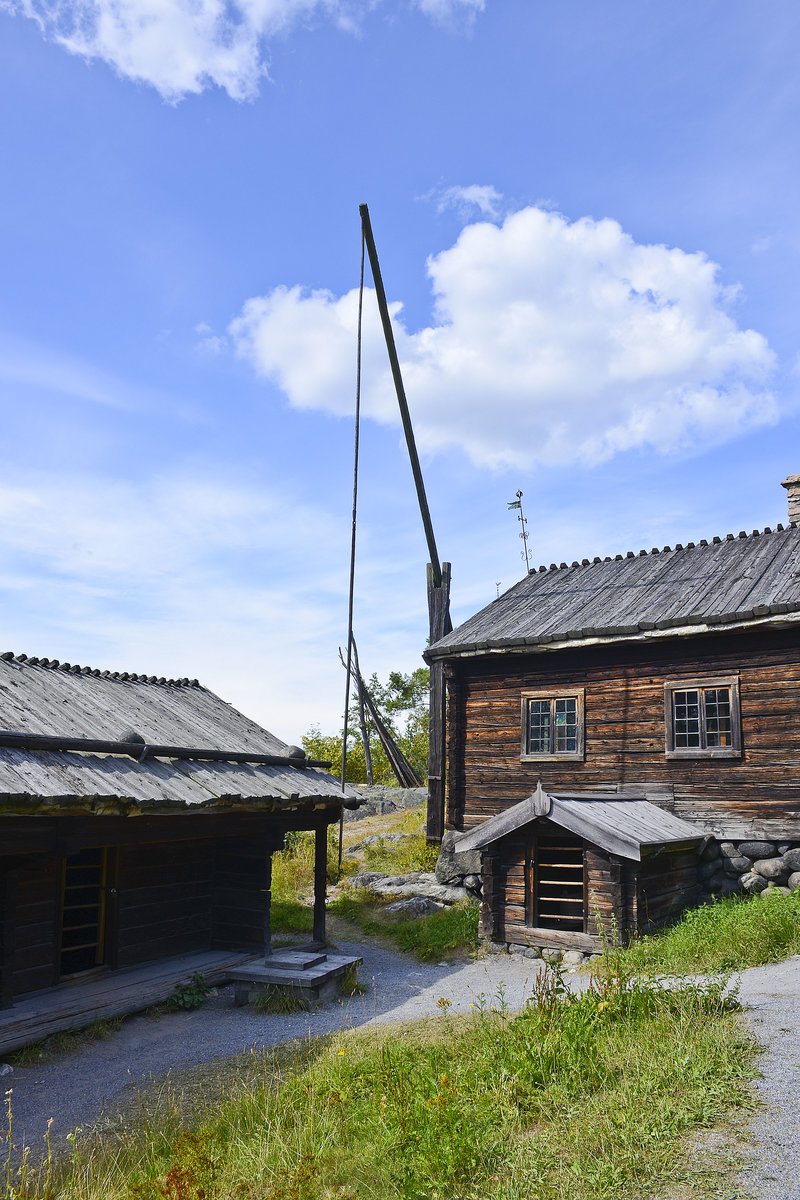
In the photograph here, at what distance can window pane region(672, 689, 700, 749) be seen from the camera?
14.4 metres

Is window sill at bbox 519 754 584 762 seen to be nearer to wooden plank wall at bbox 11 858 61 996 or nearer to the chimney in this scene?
the chimney

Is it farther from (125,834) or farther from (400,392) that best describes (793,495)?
(125,834)

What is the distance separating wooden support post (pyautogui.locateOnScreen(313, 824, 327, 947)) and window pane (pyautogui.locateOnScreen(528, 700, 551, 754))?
4.92 m

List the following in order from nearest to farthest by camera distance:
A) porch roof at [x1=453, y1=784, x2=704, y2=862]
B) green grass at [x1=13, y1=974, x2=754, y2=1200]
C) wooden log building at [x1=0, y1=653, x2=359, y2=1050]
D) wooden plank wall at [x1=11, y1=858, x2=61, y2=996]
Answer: green grass at [x1=13, y1=974, x2=754, y2=1200] → wooden log building at [x1=0, y1=653, x2=359, y2=1050] → wooden plank wall at [x1=11, y1=858, x2=61, y2=996] → porch roof at [x1=453, y1=784, x2=704, y2=862]

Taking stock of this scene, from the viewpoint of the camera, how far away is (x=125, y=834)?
9.27 meters

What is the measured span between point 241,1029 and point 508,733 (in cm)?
806

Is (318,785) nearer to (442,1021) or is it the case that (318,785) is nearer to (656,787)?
(442,1021)

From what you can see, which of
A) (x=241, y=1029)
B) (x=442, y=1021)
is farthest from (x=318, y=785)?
(x=442, y=1021)

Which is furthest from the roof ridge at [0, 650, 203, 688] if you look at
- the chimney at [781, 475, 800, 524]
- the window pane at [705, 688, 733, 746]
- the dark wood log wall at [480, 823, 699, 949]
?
the chimney at [781, 475, 800, 524]

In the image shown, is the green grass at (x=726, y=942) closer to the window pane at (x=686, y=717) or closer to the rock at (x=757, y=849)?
the rock at (x=757, y=849)

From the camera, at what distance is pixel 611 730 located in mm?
15133

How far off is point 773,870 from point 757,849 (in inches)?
16.8

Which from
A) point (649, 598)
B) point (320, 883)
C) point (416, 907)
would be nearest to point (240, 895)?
point (320, 883)

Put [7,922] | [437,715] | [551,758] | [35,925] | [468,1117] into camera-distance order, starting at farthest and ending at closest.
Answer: [437,715], [551,758], [35,925], [7,922], [468,1117]
